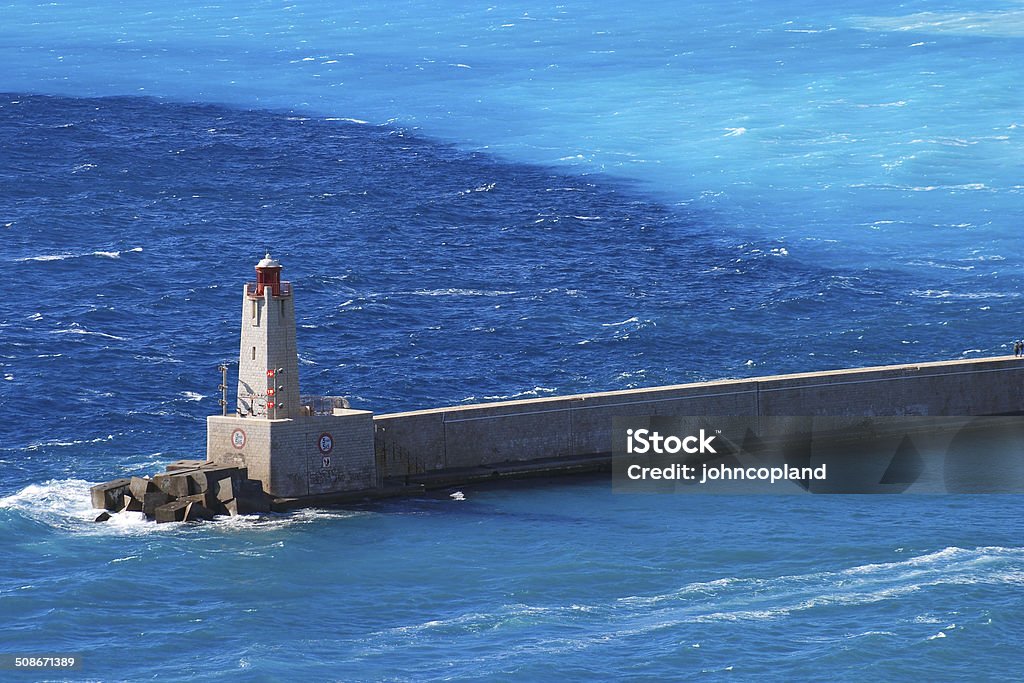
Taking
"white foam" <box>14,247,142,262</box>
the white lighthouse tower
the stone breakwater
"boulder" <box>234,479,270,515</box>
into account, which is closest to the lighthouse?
the white lighthouse tower

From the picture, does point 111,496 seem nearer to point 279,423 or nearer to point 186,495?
point 186,495

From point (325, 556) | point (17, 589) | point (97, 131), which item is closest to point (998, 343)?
point (325, 556)

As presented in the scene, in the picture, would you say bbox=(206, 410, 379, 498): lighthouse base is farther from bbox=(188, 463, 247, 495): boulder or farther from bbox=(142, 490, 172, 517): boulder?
bbox=(142, 490, 172, 517): boulder

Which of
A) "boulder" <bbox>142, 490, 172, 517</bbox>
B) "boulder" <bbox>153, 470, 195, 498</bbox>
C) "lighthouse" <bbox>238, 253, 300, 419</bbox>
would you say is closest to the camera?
"boulder" <bbox>142, 490, 172, 517</bbox>

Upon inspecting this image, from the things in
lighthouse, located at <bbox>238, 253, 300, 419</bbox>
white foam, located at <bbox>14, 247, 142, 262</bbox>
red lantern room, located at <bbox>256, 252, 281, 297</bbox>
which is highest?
white foam, located at <bbox>14, 247, 142, 262</bbox>

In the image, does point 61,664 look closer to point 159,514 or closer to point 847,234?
point 159,514

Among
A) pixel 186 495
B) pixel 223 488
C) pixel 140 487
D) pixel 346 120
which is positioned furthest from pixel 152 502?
pixel 346 120
